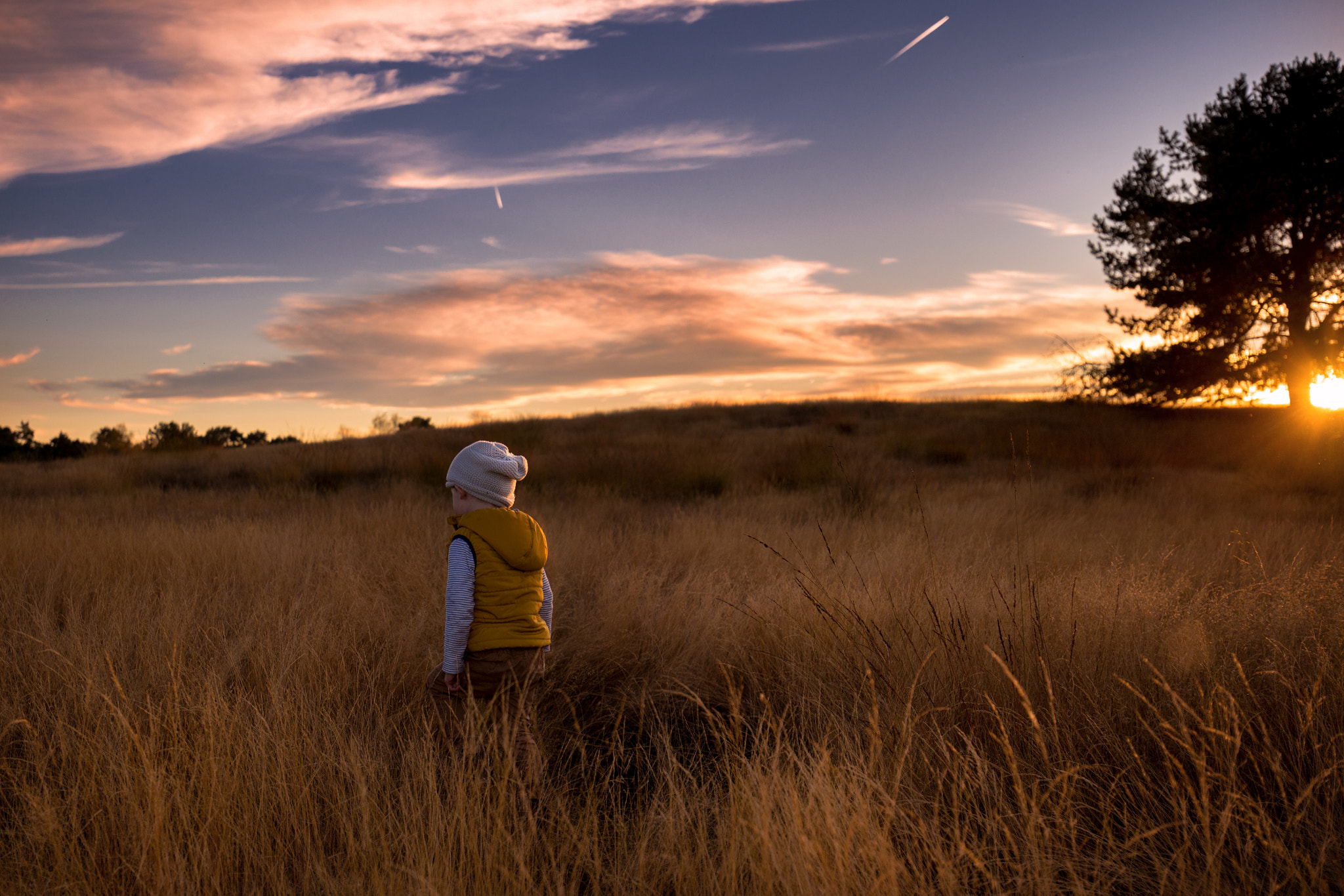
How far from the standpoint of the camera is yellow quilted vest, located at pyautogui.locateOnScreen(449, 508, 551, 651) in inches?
105

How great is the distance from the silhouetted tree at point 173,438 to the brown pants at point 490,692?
52.9 feet

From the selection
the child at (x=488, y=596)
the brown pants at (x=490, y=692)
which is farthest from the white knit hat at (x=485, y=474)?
the brown pants at (x=490, y=692)

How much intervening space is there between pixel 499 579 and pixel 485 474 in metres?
0.43

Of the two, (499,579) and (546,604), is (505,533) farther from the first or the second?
(546,604)

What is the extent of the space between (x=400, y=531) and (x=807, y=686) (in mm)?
4546

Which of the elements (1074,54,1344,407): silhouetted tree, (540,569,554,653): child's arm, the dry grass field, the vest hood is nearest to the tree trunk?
(1074,54,1344,407): silhouetted tree

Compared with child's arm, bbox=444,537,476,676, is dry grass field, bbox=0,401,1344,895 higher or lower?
lower

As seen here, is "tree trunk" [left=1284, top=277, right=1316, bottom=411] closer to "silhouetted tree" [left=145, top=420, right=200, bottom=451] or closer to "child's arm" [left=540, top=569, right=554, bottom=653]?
"child's arm" [left=540, top=569, right=554, bottom=653]

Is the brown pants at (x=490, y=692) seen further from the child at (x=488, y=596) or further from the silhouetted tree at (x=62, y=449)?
the silhouetted tree at (x=62, y=449)

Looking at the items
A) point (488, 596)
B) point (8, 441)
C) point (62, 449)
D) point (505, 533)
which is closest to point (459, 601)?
point (488, 596)

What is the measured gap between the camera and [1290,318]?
15828 millimetres

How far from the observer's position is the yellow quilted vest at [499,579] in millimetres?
2668

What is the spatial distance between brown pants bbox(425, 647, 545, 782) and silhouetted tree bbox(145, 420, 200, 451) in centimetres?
1611

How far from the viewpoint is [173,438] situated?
51.7 ft
